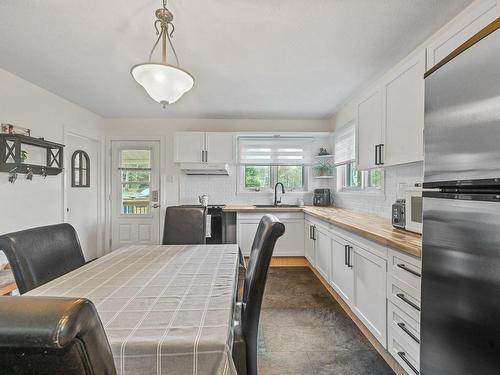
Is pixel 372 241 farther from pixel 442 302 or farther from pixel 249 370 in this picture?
pixel 249 370

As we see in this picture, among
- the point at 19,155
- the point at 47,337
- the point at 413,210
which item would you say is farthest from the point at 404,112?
the point at 19,155

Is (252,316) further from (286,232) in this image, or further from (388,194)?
(286,232)

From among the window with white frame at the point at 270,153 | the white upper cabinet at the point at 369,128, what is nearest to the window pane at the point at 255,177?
the window with white frame at the point at 270,153

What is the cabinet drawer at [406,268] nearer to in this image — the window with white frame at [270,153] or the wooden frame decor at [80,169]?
the window with white frame at [270,153]

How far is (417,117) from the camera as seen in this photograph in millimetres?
1837

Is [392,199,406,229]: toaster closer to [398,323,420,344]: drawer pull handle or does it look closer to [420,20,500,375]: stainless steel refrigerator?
[398,323,420,344]: drawer pull handle

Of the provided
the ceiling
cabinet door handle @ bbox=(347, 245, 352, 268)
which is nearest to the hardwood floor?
cabinet door handle @ bbox=(347, 245, 352, 268)

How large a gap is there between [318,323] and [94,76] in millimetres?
3312

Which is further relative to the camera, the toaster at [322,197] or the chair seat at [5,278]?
the toaster at [322,197]

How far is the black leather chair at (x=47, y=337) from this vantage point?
1.12 ft

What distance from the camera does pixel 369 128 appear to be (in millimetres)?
2572

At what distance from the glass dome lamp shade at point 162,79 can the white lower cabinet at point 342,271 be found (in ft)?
6.11

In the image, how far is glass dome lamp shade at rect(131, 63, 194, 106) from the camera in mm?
1429

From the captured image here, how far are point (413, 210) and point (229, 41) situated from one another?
1.88 meters
